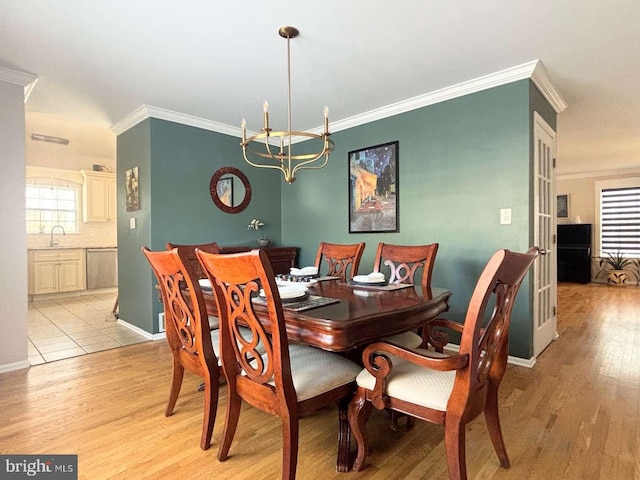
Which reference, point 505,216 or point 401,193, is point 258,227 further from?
point 505,216

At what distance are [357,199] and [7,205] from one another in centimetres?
305

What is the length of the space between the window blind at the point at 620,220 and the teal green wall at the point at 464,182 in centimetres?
589

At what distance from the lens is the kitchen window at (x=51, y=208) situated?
19.6 ft

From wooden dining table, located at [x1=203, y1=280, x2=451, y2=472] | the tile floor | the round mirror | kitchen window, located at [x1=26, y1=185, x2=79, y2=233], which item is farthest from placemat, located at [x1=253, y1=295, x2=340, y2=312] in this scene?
kitchen window, located at [x1=26, y1=185, x2=79, y2=233]

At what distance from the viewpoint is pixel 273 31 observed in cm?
223

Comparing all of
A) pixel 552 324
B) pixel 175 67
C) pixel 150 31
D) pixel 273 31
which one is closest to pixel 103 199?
pixel 175 67

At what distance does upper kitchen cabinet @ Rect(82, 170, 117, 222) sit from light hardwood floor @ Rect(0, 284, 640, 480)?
13.9 feet

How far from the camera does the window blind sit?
6.76 m

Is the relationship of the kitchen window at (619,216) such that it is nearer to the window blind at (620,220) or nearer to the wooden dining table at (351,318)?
the window blind at (620,220)

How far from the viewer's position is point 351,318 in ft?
4.49

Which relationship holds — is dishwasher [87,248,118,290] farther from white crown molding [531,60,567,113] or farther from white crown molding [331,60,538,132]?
white crown molding [531,60,567,113]

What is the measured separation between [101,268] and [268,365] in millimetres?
6123

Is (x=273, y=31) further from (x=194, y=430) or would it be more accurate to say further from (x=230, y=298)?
(x=194, y=430)

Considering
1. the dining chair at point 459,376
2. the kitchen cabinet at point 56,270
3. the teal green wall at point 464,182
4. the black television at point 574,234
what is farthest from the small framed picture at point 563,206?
the kitchen cabinet at point 56,270
